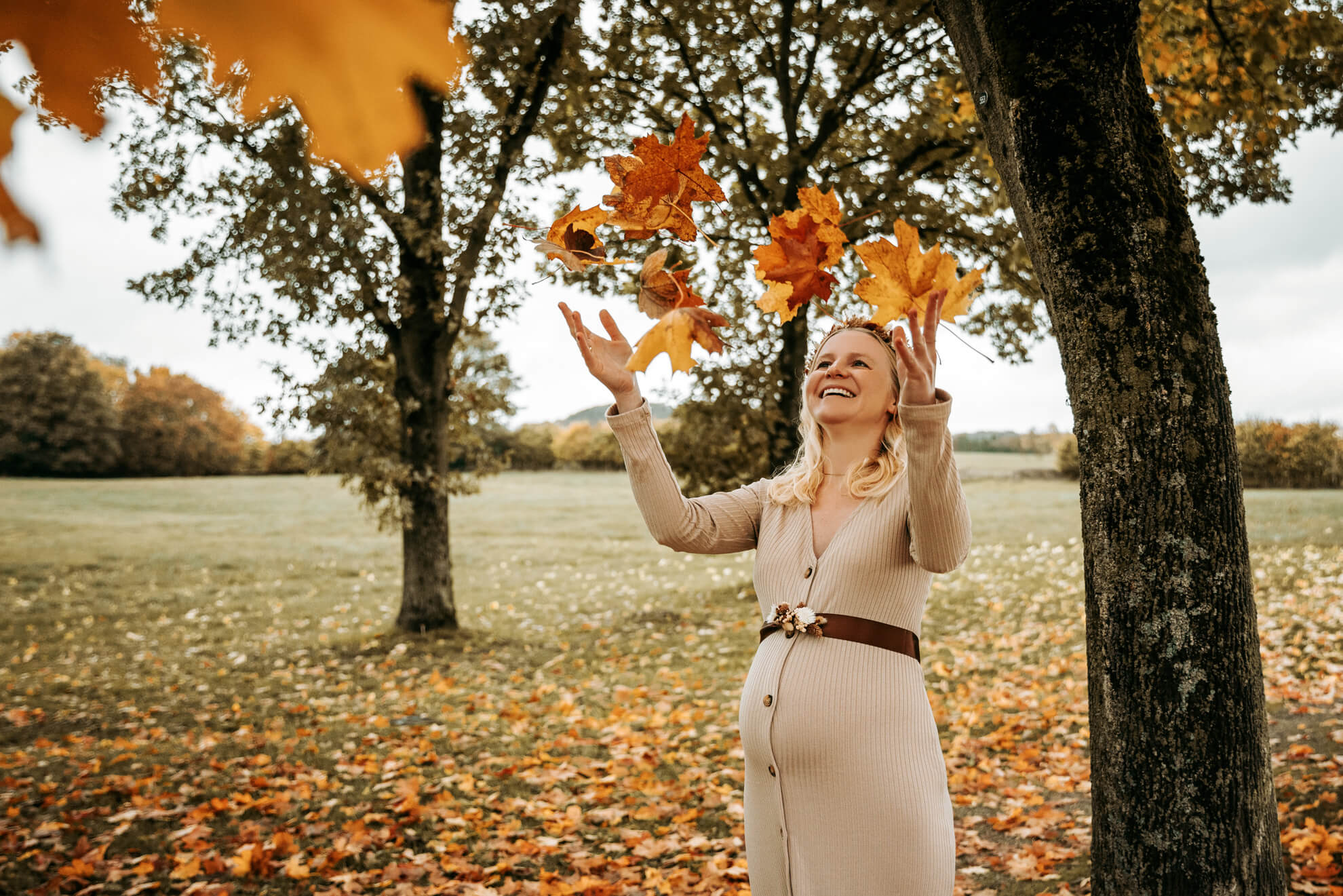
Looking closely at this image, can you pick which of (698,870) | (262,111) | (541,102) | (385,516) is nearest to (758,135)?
(541,102)

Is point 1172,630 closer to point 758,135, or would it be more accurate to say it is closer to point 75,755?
point 75,755

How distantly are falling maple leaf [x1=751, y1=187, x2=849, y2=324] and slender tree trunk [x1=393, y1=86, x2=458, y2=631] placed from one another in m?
7.25

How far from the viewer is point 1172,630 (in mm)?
1821

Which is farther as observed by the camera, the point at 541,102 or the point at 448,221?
the point at 541,102

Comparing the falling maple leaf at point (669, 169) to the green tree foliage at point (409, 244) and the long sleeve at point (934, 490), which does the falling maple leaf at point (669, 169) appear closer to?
the long sleeve at point (934, 490)

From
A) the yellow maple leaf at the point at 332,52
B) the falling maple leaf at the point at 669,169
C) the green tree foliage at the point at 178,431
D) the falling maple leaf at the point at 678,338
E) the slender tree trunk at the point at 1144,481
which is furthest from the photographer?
the green tree foliage at the point at 178,431

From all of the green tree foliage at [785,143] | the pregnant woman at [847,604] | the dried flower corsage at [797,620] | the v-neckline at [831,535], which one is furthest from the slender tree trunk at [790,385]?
the dried flower corsage at [797,620]

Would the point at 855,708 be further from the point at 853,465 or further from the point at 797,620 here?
the point at 853,465

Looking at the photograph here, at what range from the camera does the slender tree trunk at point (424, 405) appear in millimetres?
8906

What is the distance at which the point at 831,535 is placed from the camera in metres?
2.18

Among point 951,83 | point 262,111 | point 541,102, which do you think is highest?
point 541,102

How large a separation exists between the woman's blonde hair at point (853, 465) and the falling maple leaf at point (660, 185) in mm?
620

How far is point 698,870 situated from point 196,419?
1544 inches

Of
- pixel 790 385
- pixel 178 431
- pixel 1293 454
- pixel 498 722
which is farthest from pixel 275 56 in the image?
pixel 178 431
